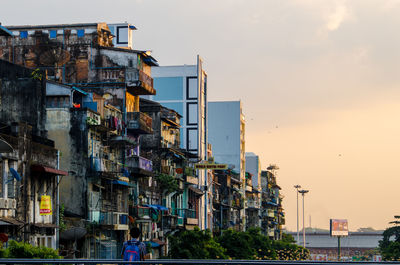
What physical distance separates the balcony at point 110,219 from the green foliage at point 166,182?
13121 millimetres

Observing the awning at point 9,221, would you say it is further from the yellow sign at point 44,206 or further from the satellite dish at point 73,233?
the satellite dish at point 73,233

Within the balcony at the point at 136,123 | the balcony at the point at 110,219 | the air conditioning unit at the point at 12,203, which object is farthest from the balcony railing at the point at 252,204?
the air conditioning unit at the point at 12,203

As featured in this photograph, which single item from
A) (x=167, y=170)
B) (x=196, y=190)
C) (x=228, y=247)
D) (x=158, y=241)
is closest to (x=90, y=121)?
(x=158, y=241)

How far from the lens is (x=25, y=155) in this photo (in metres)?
43.8

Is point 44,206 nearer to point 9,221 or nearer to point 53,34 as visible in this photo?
point 9,221

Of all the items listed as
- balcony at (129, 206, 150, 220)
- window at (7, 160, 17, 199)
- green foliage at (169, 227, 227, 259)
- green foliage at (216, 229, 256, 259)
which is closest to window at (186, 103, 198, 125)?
green foliage at (216, 229, 256, 259)

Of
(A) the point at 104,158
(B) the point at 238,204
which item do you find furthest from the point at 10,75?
(B) the point at 238,204

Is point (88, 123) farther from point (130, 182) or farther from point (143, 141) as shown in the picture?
point (143, 141)

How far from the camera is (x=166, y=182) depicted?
7381cm

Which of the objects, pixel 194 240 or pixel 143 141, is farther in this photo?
pixel 143 141

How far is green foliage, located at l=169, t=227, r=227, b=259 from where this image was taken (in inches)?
2603

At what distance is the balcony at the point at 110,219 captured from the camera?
5531 centimetres

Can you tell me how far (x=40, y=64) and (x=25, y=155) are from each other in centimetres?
2061

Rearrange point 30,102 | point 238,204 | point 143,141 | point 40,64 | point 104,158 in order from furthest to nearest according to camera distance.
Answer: point 238,204, point 143,141, point 40,64, point 104,158, point 30,102
